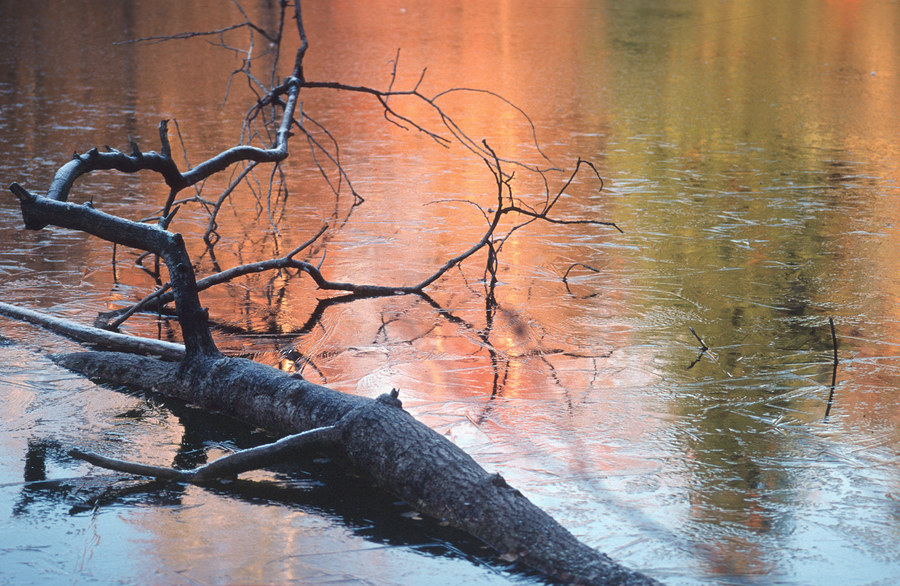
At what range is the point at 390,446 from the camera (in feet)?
12.2

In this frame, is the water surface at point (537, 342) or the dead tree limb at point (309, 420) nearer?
the dead tree limb at point (309, 420)

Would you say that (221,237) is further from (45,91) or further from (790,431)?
(45,91)

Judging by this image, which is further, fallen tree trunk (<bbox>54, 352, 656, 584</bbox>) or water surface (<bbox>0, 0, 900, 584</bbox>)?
water surface (<bbox>0, 0, 900, 584</bbox>)

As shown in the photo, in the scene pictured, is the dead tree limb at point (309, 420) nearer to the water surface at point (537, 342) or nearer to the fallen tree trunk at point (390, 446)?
the fallen tree trunk at point (390, 446)

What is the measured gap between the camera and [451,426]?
435 cm

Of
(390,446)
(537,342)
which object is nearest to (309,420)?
(390,446)

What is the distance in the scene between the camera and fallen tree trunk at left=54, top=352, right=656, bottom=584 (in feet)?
10.5

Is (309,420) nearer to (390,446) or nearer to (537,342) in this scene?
(390,446)

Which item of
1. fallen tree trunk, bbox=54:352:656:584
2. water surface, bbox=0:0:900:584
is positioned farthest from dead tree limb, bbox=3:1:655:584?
water surface, bbox=0:0:900:584

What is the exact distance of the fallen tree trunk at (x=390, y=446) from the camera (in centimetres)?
320

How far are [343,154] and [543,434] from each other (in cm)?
671

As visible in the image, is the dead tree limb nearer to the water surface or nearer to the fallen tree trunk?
the fallen tree trunk

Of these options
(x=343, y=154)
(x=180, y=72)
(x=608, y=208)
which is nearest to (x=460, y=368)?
(x=608, y=208)

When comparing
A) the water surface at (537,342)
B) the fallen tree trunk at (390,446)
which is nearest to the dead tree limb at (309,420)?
the fallen tree trunk at (390,446)
